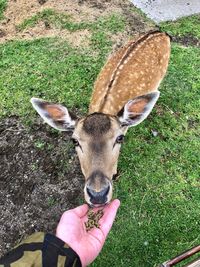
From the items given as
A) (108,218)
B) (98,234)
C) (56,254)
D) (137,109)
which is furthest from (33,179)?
(56,254)

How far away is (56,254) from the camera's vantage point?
262cm

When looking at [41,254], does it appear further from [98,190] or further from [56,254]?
[98,190]

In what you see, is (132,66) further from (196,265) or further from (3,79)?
(196,265)

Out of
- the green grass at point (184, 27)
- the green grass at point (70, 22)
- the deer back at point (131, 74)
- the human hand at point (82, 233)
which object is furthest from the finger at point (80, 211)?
the green grass at point (184, 27)

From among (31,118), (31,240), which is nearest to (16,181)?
(31,118)

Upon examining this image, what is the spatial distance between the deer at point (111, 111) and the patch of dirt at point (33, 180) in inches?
30.1

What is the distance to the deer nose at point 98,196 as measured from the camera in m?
3.56

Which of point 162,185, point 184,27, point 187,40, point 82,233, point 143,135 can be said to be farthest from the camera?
point 184,27

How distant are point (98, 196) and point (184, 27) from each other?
415 centimetres

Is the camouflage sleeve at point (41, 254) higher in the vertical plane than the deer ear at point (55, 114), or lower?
higher

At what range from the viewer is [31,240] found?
267cm

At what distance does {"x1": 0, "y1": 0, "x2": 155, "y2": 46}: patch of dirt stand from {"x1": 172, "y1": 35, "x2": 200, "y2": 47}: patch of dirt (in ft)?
1.47

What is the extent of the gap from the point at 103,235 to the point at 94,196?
1.12ft

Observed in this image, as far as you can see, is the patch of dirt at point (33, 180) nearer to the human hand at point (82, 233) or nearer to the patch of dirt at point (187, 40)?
the human hand at point (82, 233)
